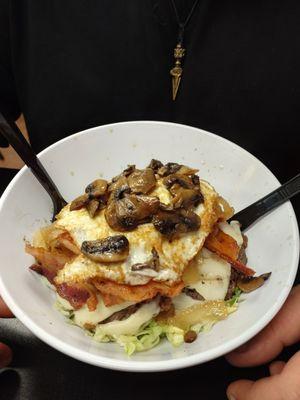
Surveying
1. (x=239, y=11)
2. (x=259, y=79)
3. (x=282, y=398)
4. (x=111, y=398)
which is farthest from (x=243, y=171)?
(x=111, y=398)

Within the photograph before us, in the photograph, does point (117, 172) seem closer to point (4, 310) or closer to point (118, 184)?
point (118, 184)

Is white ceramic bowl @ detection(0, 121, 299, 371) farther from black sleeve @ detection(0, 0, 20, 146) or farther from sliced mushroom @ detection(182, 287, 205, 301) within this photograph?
black sleeve @ detection(0, 0, 20, 146)

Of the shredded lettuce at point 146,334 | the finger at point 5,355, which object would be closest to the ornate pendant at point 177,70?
the shredded lettuce at point 146,334

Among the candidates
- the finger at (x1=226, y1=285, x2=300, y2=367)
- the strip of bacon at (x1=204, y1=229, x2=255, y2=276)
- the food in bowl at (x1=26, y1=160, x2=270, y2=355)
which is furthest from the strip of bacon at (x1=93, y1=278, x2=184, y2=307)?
the finger at (x1=226, y1=285, x2=300, y2=367)

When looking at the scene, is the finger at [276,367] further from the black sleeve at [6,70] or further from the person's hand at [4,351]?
the black sleeve at [6,70]

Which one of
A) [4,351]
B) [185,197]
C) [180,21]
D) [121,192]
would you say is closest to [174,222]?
[185,197]

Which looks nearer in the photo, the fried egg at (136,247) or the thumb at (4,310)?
the fried egg at (136,247)

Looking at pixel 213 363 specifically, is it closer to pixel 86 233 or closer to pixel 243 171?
pixel 86 233
